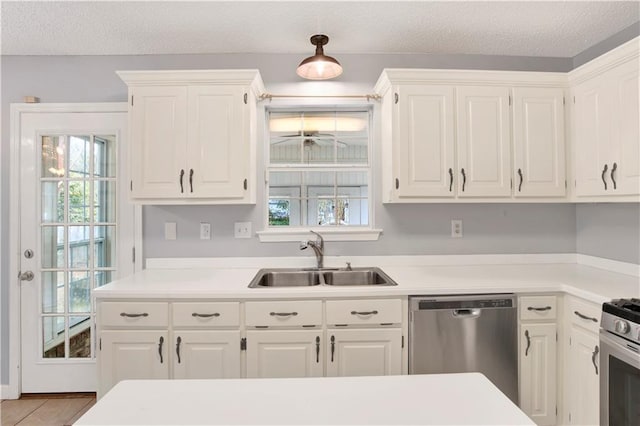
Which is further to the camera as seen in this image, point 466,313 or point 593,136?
point 593,136

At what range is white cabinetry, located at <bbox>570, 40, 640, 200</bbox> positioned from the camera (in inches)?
77.1

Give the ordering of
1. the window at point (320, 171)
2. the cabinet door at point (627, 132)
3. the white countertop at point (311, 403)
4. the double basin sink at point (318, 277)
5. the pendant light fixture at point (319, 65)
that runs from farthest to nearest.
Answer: the window at point (320, 171) → the double basin sink at point (318, 277) → the pendant light fixture at point (319, 65) → the cabinet door at point (627, 132) → the white countertop at point (311, 403)

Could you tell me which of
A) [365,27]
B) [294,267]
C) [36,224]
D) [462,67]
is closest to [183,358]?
[294,267]

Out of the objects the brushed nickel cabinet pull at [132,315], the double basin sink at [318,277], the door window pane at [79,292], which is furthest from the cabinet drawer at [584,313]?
the door window pane at [79,292]

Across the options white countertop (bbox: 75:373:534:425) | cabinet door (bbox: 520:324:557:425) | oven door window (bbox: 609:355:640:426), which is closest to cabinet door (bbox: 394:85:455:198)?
cabinet door (bbox: 520:324:557:425)

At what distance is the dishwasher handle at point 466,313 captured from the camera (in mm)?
2006

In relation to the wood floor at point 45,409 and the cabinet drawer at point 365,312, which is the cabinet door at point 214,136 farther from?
the wood floor at point 45,409

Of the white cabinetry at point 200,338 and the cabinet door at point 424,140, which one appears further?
the cabinet door at point 424,140

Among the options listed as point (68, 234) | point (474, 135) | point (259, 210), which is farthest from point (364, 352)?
point (68, 234)

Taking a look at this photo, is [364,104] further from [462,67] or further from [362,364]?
[362,364]

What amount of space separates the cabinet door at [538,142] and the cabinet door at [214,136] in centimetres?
183

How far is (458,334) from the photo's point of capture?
79.0 inches

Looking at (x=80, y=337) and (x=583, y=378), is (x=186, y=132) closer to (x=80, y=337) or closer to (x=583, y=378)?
(x=80, y=337)

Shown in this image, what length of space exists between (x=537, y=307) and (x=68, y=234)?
10.7 feet
